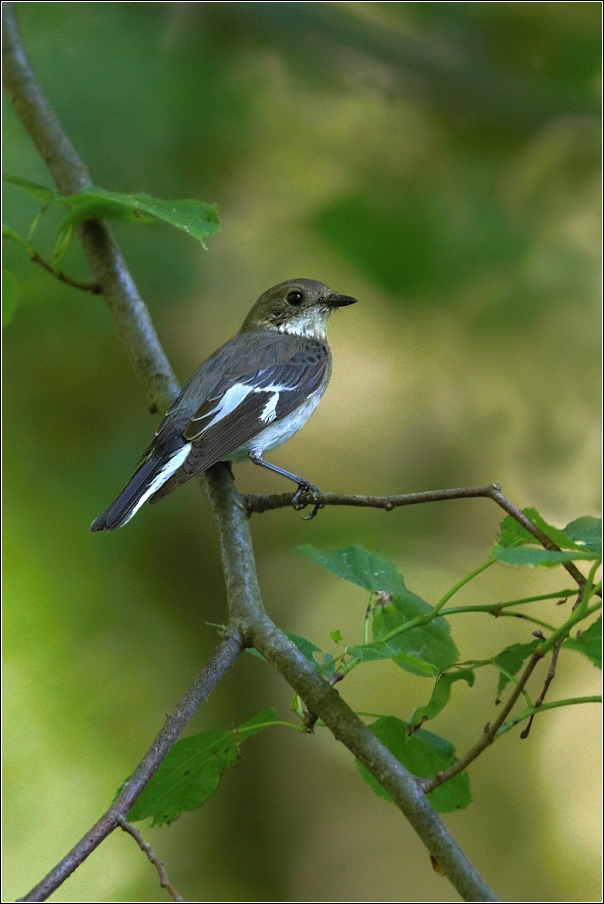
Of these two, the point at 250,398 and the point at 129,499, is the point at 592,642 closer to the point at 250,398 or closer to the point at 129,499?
the point at 129,499

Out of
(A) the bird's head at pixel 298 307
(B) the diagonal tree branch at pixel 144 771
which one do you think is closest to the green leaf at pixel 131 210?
(B) the diagonal tree branch at pixel 144 771

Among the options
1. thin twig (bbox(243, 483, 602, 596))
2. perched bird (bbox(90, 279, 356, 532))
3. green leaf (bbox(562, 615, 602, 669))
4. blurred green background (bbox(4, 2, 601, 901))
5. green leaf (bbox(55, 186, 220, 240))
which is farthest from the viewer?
blurred green background (bbox(4, 2, 601, 901))

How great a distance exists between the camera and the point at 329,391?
5.11 metres

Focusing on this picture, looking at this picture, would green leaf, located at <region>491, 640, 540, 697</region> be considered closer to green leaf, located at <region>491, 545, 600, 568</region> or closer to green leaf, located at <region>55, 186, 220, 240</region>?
green leaf, located at <region>491, 545, 600, 568</region>

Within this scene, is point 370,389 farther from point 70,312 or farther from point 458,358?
point 70,312

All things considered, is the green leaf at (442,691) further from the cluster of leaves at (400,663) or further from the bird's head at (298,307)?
the bird's head at (298,307)

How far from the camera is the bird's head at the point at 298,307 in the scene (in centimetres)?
376

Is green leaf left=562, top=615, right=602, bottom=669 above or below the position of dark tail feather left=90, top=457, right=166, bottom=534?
below

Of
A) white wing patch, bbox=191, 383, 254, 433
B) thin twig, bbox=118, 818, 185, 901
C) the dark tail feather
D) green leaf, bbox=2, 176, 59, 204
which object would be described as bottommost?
thin twig, bbox=118, 818, 185, 901

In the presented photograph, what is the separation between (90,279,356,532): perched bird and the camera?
2.67 metres

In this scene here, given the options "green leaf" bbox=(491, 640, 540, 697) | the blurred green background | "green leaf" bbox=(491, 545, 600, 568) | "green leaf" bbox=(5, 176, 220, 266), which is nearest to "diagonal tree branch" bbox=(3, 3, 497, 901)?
"green leaf" bbox=(491, 640, 540, 697)

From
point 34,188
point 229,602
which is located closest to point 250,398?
point 34,188

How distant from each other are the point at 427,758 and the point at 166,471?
4.26 ft

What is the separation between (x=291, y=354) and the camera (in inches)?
136
